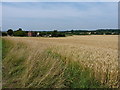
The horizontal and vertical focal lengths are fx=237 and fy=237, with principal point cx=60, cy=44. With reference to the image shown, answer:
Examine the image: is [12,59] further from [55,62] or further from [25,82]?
[25,82]

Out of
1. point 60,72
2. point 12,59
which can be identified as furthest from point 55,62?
point 12,59

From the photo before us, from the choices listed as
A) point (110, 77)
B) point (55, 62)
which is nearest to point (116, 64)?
point (110, 77)

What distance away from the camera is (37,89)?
18.2ft

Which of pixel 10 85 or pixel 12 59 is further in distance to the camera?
pixel 12 59

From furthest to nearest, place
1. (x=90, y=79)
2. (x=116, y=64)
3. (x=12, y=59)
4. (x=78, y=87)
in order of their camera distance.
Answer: (x=12, y=59)
(x=116, y=64)
(x=90, y=79)
(x=78, y=87)

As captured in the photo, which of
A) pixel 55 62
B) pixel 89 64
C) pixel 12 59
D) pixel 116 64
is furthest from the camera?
pixel 12 59

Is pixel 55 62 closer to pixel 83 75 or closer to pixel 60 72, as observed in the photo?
pixel 60 72

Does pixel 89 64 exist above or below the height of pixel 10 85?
above

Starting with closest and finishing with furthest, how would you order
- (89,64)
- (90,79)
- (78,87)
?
(78,87), (90,79), (89,64)

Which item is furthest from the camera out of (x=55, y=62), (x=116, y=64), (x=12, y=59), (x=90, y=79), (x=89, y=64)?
(x=12, y=59)

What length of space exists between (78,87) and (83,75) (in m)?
0.79

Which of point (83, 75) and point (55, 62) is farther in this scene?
point (55, 62)

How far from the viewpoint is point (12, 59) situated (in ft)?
35.3

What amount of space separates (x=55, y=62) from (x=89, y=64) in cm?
135
